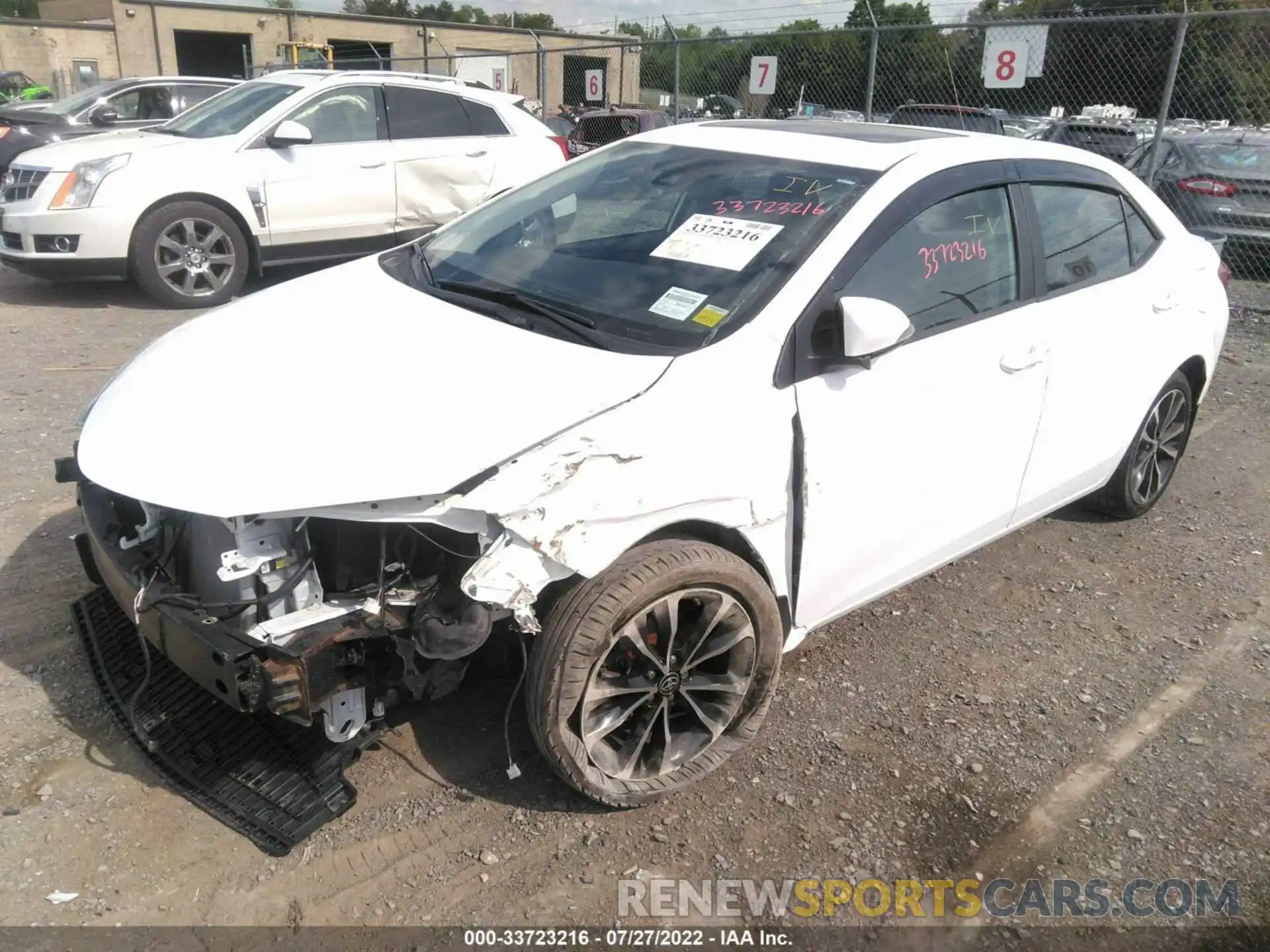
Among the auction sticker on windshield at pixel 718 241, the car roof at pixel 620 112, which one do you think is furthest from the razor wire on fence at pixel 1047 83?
the auction sticker on windshield at pixel 718 241

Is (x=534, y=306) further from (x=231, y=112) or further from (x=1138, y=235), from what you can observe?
(x=231, y=112)

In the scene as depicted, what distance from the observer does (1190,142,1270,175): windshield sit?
9.34 meters

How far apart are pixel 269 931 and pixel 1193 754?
2794 millimetres

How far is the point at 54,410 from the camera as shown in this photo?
18.0ft

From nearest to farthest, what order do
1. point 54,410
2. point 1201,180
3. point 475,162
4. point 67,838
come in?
point 67,838 < point 54,410 < point 475,162 < point 1201,180

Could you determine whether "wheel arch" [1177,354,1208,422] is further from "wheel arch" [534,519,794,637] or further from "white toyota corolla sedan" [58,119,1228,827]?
"wheel arch" [534,519,794,637]

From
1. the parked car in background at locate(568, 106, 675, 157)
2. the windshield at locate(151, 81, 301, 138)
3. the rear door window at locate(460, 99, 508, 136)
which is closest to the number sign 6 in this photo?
the parked car in background at locate(568, 106, 675, 157)

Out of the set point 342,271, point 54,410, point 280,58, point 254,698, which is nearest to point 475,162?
point 54,410

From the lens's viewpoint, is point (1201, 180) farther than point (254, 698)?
Yes

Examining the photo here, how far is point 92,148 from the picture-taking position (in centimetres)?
756

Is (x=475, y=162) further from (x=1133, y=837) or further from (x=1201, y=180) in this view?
(x=1133, y=837)

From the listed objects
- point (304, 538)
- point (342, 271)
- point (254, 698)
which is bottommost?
point (254, 698)

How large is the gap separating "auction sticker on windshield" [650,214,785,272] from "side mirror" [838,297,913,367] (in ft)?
1.18

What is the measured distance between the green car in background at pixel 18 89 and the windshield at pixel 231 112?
1916 cm
